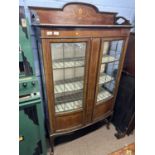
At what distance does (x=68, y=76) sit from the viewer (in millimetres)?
1722

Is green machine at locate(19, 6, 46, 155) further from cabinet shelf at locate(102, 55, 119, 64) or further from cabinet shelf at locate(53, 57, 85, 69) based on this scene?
cabinet shelf at locate(102, 55, 119, 64)

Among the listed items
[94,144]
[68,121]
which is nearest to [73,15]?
[68,121]

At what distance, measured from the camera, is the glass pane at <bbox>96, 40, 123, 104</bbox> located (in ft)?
5.36

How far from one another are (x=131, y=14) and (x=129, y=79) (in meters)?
1.01

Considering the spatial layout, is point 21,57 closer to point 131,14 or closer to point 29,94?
point 29,94

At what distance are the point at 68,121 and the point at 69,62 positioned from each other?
70cm

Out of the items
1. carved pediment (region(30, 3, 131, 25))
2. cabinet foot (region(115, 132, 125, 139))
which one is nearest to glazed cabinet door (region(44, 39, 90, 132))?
carved pediment (region(30, 3, 131, 25))

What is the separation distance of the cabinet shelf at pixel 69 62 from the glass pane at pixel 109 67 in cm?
25

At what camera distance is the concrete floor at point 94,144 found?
70.0 inches

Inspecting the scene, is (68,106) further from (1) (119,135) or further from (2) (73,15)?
(2) (73,15)

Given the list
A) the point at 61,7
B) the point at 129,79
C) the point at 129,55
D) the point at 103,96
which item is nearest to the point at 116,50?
the point at 129,55

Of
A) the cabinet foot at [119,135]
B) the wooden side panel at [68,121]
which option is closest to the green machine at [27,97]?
the wooden side panel at [68,121]

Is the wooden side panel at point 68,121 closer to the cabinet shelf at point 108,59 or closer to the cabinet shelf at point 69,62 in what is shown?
the cabinet shelf at point 69,62

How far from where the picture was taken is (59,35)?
1.17 meters
